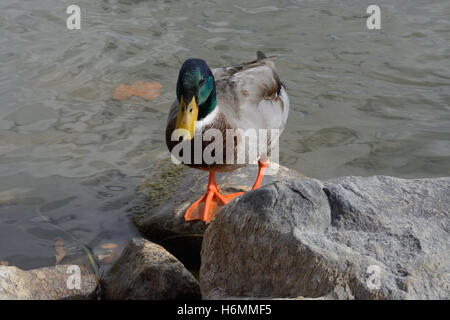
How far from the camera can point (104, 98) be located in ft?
21.0

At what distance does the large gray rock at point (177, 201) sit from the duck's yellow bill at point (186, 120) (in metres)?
0.72

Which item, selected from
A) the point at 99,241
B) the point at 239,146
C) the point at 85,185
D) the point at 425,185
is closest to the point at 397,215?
the point at 425,185

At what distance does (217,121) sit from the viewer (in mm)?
3660

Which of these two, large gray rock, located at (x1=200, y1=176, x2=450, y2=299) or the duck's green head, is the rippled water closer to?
the duck's green head

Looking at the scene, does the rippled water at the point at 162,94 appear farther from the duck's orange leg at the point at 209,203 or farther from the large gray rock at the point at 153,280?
the large gray rock at the point at 153,280

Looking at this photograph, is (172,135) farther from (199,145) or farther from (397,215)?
(397,215)

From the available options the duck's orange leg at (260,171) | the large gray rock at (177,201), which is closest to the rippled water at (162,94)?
the large gray rock at (177,201)

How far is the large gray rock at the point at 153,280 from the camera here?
2.83 metres

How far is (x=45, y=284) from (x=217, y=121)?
4.95ft

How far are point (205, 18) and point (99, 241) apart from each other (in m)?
5.14

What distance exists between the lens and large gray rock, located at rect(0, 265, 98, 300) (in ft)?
8.55

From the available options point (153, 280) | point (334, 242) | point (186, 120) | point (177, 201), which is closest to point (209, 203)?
point (177, 201)

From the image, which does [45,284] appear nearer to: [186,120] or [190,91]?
[186,120]

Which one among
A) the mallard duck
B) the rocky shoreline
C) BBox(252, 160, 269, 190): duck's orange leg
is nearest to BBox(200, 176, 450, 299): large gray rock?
the rocky shoreline
